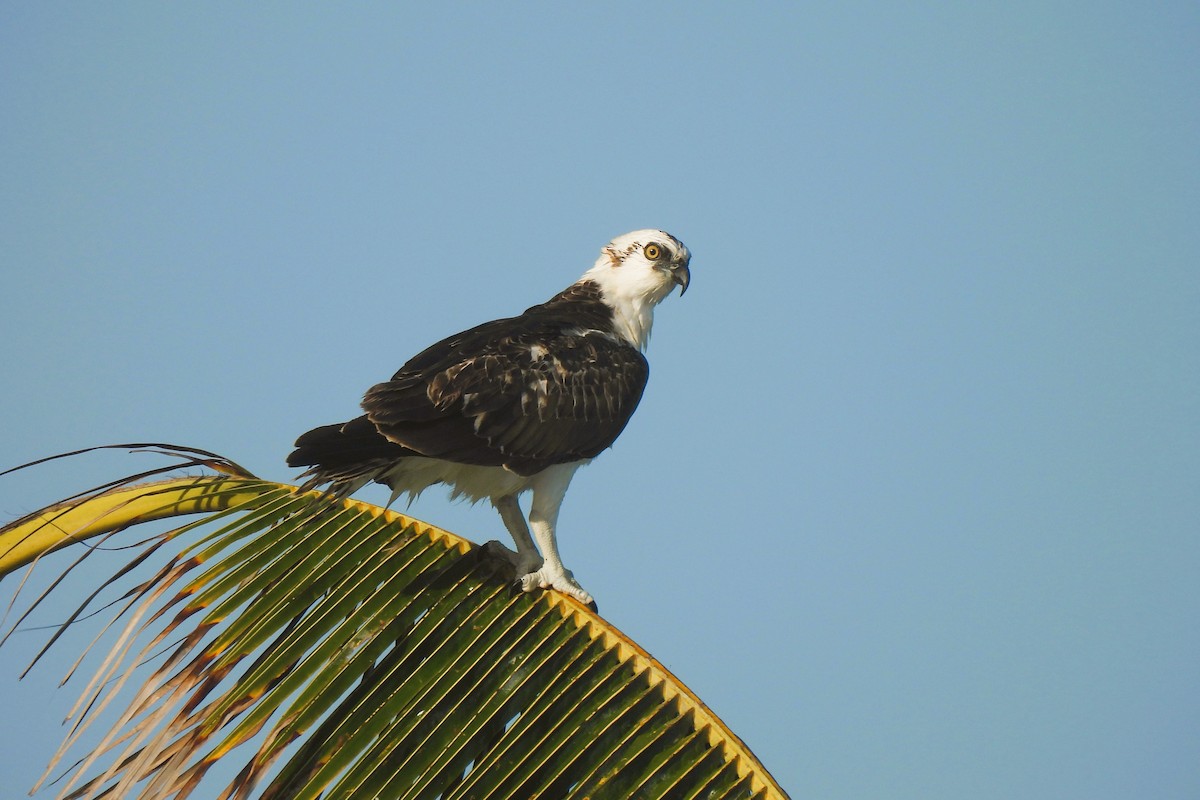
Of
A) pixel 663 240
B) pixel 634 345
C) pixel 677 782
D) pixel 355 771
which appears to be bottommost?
pixel 677 782

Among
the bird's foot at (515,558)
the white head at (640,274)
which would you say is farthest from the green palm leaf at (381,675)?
the white head at (640,274)

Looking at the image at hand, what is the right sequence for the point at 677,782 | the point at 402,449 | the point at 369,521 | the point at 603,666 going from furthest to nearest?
the point at 402,449, the point at 369,521, the point at 603,666, the point at 677,782

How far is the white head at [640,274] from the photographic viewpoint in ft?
27.3

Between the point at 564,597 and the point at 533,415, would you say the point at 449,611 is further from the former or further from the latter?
the point at 533,415

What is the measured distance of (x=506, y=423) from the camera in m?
6.24

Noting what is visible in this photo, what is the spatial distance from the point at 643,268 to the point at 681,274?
1.01 feet

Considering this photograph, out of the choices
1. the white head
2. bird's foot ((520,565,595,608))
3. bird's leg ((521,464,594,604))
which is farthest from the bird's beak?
bird's foot ((520,565,595,608))

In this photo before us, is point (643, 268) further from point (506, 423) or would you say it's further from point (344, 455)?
point (344, 455)

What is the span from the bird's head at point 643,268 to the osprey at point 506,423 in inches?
27.5

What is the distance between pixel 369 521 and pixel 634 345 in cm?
326

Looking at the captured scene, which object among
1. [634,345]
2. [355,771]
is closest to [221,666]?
[355,771]

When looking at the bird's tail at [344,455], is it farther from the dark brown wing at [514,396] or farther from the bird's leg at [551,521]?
the bird's leg at [551,521]

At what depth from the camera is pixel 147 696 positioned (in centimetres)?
384

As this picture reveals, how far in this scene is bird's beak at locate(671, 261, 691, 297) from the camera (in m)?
8.54
